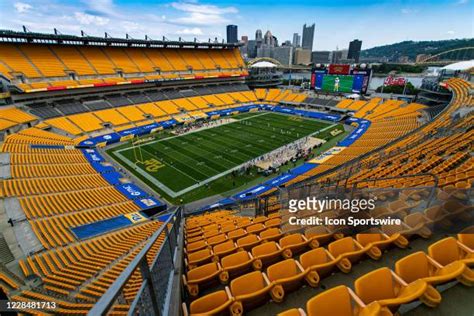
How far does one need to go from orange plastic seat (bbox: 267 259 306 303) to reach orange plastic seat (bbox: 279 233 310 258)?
82 centimetres

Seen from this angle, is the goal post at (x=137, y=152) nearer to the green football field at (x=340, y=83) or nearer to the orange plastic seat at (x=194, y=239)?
the orange plastic seat at (x=194, y=239)

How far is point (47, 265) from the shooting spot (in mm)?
11188

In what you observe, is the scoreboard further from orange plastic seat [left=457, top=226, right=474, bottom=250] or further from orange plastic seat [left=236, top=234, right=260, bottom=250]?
orange plastic seat [left=236, top=234, right=260, bottom=250]

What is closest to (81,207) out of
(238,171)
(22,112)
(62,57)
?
(238,171)

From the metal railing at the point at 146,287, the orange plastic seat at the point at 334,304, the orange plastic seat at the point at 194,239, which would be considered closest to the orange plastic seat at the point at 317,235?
the orange plastic seat at the point at 334,304

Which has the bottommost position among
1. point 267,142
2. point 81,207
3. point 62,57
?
point 267,142

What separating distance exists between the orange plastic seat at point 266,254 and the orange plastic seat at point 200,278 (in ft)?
2.66

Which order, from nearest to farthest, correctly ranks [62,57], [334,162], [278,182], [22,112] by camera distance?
[278,182] < [334,162] < [22,112] < [62,57]

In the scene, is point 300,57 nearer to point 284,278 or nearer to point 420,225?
point 420,225

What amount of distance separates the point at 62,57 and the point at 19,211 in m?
37.1

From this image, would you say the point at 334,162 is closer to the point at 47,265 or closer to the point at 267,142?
the point at 267,142

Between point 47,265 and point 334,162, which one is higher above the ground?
point 47,265

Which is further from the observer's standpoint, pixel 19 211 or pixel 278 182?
pixel 278 182

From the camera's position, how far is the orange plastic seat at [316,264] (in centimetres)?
442
